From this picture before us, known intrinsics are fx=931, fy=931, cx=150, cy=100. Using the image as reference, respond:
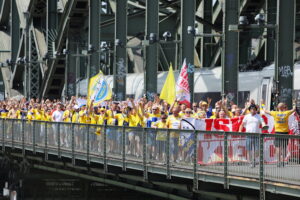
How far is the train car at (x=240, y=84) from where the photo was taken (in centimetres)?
3766

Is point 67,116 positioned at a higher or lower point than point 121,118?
lower

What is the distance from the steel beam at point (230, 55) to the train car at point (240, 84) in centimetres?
248

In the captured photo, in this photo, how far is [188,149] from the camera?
66.9 ft

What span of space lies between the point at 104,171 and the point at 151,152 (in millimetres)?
3435

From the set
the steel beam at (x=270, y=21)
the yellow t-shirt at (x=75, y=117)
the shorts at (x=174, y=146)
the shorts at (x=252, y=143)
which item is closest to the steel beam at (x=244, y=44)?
the steel beam at (x=270, y=21)

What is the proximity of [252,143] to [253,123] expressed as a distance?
87.7 inches

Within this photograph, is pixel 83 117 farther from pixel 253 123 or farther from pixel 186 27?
pixel 186 27

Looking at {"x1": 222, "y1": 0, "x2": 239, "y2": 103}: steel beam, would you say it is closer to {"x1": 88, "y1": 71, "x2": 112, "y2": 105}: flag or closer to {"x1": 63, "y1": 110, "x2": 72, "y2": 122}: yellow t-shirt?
{"x1": 63, "y1": 110, "x2": 72, "y2": 122}: yellow t-shirt

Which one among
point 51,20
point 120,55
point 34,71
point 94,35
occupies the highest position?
point 51,20

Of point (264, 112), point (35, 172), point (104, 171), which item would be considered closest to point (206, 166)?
point (264, 112)

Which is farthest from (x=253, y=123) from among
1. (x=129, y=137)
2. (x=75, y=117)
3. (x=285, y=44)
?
(x=75, y=117)

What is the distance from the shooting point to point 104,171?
2553 centimetres

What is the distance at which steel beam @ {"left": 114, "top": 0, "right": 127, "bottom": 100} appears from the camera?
46.7m

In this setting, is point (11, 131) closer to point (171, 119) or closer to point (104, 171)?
point (104, 171)
